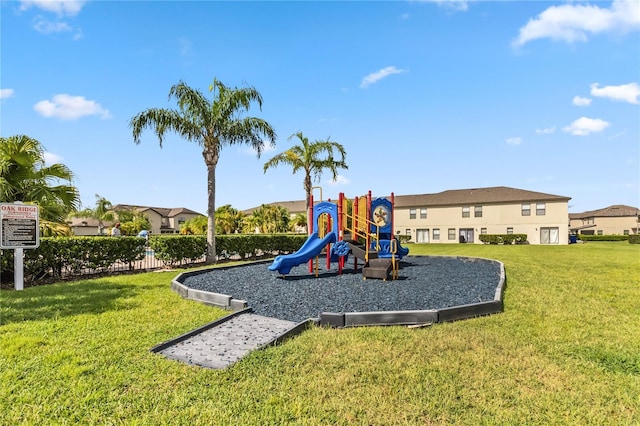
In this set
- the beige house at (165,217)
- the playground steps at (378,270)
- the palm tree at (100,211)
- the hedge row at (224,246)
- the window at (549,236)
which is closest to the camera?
the playground steps at (378,270)

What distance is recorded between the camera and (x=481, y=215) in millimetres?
44000

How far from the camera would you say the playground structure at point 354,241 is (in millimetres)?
11023

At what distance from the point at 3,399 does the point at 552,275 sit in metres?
14.0

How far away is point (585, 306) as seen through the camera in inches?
295

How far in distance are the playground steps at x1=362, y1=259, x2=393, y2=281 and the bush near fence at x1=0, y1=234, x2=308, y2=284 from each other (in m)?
8.91

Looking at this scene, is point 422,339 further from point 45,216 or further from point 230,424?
point 45,216

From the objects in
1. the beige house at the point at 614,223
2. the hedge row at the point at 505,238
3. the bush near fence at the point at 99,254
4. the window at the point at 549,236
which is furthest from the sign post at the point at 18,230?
the beige house at the point at 614,223

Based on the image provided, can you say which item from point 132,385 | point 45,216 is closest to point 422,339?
point 132,385

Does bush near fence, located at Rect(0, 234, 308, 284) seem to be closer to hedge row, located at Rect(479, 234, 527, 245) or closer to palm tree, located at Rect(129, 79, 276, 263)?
palm tree, located at Rect(129, 79, 276, 263)

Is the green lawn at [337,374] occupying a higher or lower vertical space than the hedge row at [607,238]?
higher

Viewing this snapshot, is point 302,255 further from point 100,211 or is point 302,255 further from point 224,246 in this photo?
point 100,211

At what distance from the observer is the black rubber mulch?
23.6 ft

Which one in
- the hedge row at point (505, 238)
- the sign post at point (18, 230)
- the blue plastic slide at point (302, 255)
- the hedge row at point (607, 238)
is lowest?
the hedge row at point (607, 238)

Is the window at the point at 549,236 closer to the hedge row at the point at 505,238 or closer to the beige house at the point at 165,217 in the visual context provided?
the hedge row at the point at 505,238
